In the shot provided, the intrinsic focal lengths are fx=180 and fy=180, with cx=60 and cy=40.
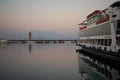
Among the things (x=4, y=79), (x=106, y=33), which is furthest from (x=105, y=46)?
(x=4, y=79)

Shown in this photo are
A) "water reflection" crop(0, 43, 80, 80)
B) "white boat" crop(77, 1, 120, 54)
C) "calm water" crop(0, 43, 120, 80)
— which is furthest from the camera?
"white boat" crop(77, 1, 120, 54)

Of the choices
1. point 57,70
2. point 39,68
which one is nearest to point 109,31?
point 57,70

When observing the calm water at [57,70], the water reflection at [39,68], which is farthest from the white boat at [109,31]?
the water reflection at [39,68]

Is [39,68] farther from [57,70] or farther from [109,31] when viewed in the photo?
[109,31]

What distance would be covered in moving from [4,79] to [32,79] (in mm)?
2550

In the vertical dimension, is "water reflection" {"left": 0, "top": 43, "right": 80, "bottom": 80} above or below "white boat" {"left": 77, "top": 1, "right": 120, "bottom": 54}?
below

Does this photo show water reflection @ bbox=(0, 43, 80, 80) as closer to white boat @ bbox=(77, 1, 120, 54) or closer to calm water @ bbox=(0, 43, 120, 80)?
calm water @ bbox=(0, 43, 120, 80)

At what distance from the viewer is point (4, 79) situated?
16312 millimetres

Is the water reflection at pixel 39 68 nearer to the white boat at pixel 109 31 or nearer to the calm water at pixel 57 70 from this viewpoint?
the calm water at pixel 57 70

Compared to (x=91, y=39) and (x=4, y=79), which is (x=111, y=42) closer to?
(x=91, y=39)

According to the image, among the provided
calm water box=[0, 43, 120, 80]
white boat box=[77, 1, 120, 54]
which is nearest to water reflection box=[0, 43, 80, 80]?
calm water box=[0, 43, 120, 80]

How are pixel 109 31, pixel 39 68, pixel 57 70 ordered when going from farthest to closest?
1. pixel 109 31
2. pixel 39 68
3. pixel 57 70

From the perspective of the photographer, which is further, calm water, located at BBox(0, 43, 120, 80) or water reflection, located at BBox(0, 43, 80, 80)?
water reflection, located at BBox(0, 43, 80, 80)

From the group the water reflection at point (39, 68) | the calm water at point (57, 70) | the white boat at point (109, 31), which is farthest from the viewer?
the white boat at point (109, 31)
